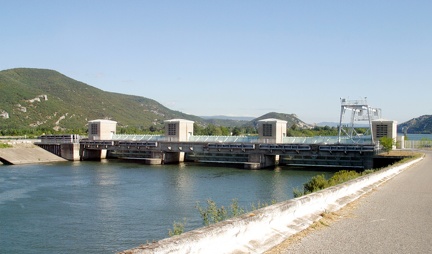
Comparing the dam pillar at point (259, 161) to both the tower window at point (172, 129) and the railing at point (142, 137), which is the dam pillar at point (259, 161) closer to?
the tower window at point (172, 129)

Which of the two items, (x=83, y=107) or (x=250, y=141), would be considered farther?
(x=83, y=107)

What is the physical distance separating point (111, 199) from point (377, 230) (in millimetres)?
18541

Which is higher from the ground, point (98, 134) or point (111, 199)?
point (98, 134)

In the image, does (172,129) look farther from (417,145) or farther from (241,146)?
(417,145)

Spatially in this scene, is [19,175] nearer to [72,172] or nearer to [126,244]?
[72,172]

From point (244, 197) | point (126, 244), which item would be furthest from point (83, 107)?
point (126, 244)

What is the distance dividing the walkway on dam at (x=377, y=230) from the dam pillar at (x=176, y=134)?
37961 mm

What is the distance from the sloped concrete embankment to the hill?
9914cm

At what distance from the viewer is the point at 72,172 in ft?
135

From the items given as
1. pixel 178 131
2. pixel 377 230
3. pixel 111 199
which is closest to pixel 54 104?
pixel 178 131

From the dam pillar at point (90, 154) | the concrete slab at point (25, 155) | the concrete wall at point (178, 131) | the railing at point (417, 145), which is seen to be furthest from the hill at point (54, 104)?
the railing at point (417, 145)

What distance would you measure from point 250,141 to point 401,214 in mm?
36851

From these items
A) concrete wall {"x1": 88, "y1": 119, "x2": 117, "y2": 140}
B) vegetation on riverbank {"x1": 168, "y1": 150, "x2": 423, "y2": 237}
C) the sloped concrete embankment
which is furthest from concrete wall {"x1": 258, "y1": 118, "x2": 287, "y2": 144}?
the sloped concrete embankment

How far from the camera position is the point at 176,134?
52219 millimetres
